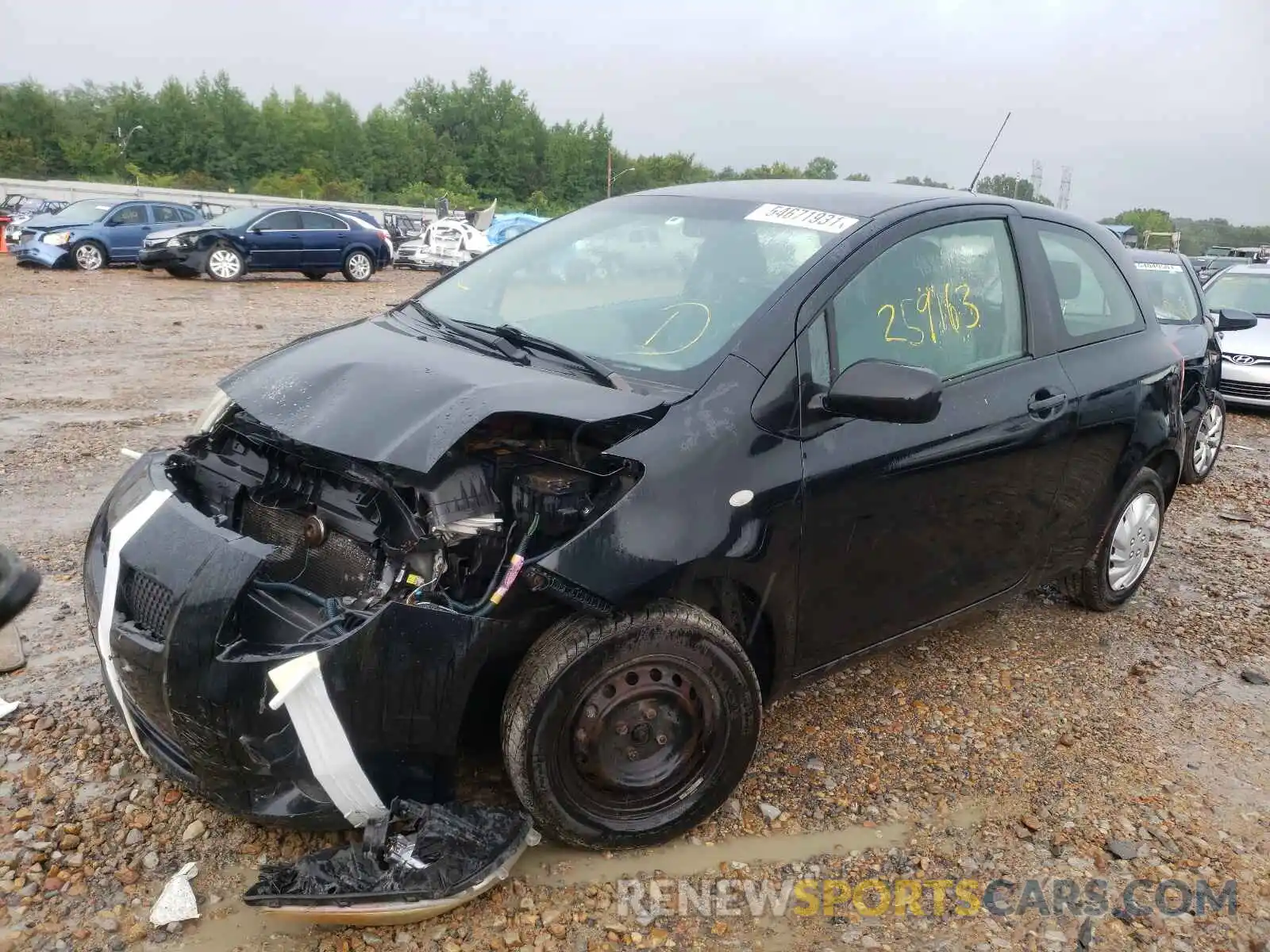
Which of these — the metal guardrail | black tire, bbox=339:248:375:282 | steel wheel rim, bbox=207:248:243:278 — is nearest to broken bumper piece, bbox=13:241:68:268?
steel wheel rim, bbox=207:248:243:278

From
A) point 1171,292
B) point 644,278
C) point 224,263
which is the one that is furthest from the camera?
point 224,263

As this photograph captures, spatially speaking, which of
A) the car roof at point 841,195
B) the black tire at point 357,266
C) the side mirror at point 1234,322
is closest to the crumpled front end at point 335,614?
the car roof at point 841,195

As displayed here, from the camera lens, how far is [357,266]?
19.6 meters

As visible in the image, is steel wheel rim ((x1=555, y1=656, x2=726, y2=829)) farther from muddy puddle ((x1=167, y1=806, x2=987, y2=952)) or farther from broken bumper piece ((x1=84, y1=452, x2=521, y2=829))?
broken bumper piece ((x1=84, y1=452, x2=521, y2=829))

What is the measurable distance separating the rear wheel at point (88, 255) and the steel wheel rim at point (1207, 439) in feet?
62.5

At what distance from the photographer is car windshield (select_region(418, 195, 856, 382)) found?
2.90m

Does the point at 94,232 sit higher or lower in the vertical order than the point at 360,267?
higher

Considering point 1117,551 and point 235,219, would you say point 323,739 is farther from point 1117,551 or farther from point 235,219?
point 235,219

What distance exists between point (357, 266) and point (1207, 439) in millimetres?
16455

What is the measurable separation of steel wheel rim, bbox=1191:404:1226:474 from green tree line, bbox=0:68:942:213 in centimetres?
4847

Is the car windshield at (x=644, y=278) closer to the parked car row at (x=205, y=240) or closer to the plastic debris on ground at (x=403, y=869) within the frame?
the plastic debris on ground at (x=403, y=869)

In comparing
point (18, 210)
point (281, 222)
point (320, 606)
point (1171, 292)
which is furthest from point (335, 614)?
point (18, 210)

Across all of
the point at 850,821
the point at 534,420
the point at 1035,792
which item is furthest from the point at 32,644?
the point at 1035,792

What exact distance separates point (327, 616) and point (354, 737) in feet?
1.02
